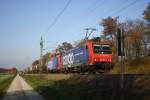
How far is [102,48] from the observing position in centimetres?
2831

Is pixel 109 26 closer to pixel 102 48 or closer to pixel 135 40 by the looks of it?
pixel 135 40

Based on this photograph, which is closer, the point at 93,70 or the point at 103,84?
the point at 103,84

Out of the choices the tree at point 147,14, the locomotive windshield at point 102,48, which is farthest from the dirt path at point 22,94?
the tree at point 147,14

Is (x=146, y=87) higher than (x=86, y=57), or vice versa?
(x=86, y=57)

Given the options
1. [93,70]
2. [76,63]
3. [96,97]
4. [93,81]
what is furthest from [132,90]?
[76,63]

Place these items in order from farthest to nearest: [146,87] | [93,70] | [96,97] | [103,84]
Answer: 1. [93,70]
2. [103,84]
3. [96,97]
4. [146,87]

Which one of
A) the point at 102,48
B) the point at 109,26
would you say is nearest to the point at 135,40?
the point at 109,26

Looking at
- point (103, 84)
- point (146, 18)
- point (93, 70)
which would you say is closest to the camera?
point (103, 84)

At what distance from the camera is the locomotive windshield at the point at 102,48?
28.1 metres

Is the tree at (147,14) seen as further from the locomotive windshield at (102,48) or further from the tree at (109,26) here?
the locomotive windshield at (102,48)

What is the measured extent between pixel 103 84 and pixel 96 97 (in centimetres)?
192

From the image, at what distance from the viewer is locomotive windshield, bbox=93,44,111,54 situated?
92.2 ft

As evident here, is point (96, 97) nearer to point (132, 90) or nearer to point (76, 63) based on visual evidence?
point (132, 90)

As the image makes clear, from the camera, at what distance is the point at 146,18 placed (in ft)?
193
